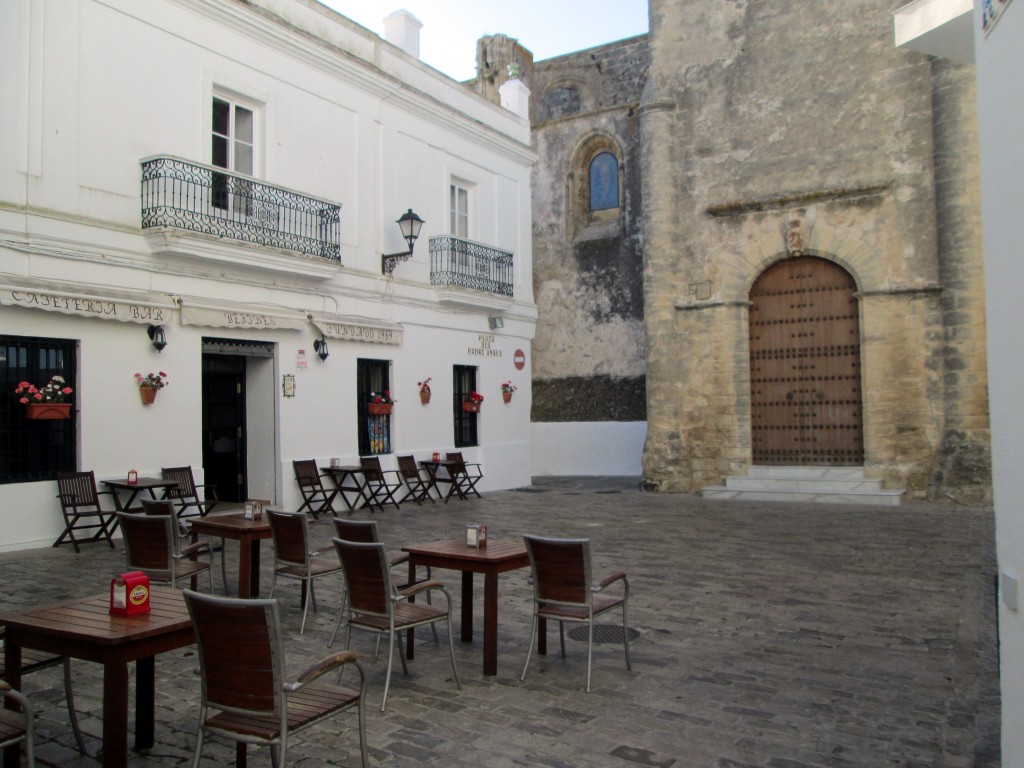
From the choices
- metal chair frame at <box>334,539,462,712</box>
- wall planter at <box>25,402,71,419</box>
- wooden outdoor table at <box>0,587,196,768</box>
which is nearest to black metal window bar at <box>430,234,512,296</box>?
wall planter at <box>25,402,71,419</box>

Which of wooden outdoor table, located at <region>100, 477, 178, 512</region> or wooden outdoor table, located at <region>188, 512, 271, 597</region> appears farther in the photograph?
wooden outdoor table, located at <region>100, 477, 178, 512</region>

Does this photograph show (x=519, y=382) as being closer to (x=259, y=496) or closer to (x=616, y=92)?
(x=259, y=496)

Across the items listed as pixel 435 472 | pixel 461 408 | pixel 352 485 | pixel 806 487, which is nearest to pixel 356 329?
pixel 352 485

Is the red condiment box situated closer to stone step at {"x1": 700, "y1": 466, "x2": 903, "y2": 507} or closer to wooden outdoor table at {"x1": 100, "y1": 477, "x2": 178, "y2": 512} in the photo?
wooden outdoor table at {"x1": 100, "y1": 477, "x2": 178, "y2": 512}

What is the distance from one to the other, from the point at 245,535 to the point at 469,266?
10.3 m

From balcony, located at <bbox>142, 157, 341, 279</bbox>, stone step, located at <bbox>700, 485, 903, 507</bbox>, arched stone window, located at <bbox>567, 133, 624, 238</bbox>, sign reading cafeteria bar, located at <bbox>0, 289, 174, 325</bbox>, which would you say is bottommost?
stone step, located at <bbox>700, 485, 903, 507</bbox>

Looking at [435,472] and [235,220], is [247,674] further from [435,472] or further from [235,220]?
[435,472]

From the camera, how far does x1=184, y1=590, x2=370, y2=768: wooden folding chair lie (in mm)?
3148

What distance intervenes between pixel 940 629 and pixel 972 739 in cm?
213

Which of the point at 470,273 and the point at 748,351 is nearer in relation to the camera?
the point at 748,351

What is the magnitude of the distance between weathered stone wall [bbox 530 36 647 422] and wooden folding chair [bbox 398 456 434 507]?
8317 millimetres

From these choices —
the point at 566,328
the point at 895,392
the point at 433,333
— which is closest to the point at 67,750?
the point at 433,333

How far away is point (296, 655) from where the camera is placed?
534cm

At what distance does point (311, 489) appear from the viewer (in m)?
12.7
